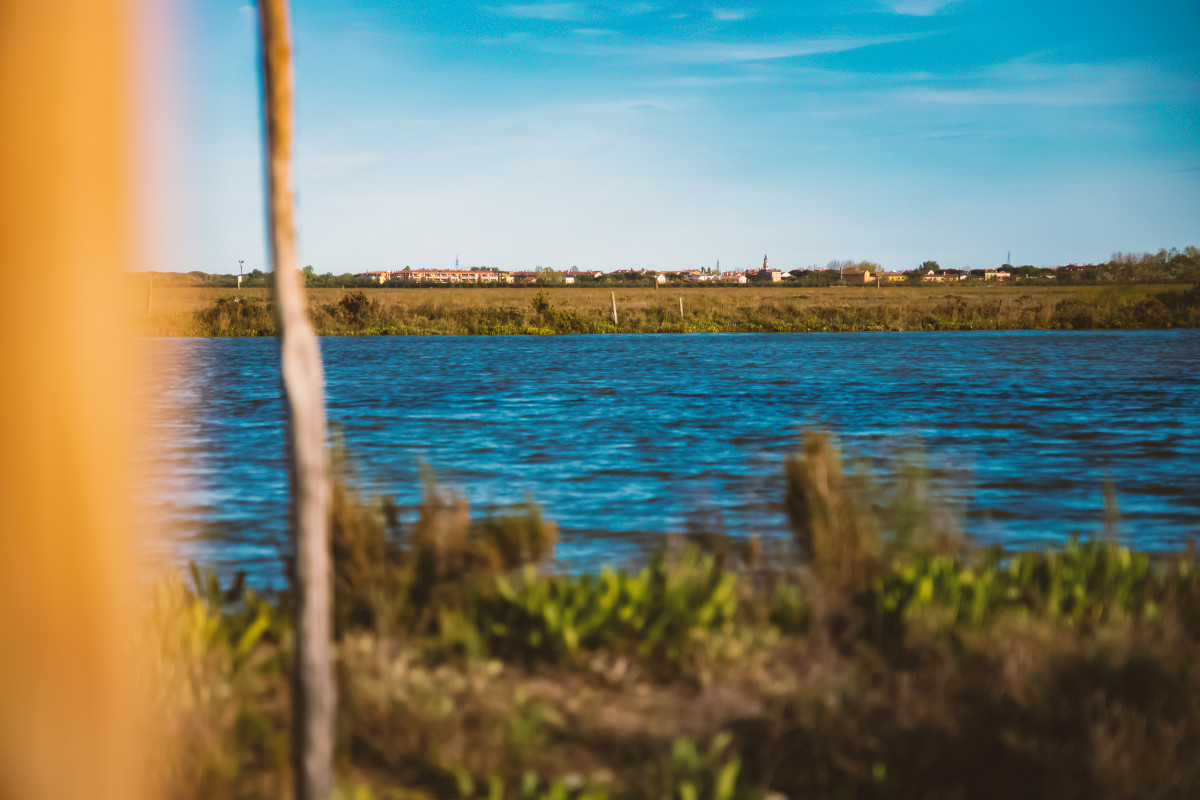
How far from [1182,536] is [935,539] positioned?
3082 millimetres

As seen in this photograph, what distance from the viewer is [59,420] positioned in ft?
8.75

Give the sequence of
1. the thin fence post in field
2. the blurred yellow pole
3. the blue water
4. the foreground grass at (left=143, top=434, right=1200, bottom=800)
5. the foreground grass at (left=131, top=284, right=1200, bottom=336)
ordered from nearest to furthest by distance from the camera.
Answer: the thin fence post in field
the blurred yellow pole
the foreground grass at (left=143, top=434, right=1200, bottom=800)
the blue water
the foreground grass at (left=131, top=284, right=1200, bottom=336)

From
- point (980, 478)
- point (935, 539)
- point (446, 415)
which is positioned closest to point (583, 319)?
point (446, 415)

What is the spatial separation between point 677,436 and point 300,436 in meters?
10.2

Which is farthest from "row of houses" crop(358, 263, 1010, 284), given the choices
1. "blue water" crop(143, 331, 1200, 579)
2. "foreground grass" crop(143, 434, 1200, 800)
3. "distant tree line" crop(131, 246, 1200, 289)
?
"foreground grass" crop(143, 434, 1200, 800)

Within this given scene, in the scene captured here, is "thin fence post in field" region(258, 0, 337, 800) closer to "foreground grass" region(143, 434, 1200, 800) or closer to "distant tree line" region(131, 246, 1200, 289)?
"foreground grass" region(143, 434, 1200, 800)

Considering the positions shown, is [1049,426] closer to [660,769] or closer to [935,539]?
[935,539]

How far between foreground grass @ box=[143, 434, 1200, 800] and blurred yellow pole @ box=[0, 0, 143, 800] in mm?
508

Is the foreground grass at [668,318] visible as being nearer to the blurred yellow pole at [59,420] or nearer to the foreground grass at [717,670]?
the foreground grass at [717,670]

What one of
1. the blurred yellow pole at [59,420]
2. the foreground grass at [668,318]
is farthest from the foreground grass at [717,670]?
the foreground grass at [668,318]

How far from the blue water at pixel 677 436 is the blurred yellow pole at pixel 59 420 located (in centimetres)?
268

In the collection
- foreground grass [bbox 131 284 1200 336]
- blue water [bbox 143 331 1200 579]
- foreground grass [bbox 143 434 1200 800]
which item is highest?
foreground grass [bbox 131 284 1200 336]

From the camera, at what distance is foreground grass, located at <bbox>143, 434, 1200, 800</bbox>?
11.0ft

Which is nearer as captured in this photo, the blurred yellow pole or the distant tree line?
the blurred yellow pole
